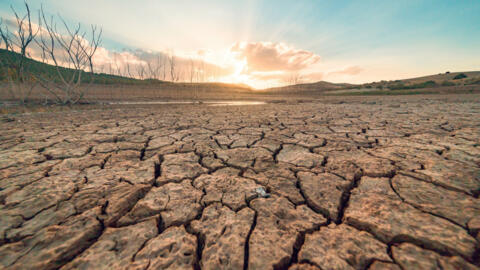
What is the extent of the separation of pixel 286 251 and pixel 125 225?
93cm

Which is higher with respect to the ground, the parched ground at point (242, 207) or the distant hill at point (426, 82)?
the distant hill at point (426, 82)

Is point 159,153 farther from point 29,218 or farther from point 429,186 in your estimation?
point 429,186

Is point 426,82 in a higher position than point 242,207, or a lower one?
higher

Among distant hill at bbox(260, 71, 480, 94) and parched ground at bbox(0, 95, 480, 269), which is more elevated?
distant hill at bbox(260, 71, 480, 94)

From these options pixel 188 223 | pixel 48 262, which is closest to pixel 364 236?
pixel 188 223

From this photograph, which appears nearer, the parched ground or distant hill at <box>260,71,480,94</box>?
the parched ground

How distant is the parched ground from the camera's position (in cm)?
80

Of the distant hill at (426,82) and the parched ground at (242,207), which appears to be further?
the distant hill at (426,82)

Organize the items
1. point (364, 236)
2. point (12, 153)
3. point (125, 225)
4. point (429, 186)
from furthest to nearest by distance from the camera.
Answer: point (12, 153) → point (429, 186) → point (125, 225) → point (364, 236)

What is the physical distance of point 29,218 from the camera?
103cm

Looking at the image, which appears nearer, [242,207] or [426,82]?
[242,207]

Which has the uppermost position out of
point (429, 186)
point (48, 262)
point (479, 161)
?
point (479, 161)

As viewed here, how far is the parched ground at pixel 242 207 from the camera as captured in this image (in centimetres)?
80

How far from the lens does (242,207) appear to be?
1.17 m
